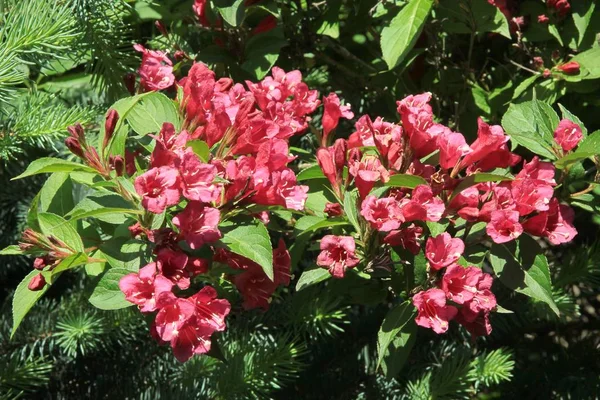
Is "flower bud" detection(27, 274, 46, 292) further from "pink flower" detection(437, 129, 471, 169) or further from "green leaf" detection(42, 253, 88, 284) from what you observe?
"pink flower" detection(437, 129, 471, 169)

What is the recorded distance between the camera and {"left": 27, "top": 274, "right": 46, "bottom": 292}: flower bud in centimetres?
94

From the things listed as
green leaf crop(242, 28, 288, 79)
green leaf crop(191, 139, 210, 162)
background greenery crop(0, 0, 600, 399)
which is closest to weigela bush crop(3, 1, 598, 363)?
green leaf crop(191, 139, 210, 162)

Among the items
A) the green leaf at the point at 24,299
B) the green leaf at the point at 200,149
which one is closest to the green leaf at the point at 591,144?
the green leaf at the point at 200,149

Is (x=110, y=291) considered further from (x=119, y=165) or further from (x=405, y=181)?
(x=405, y=181)

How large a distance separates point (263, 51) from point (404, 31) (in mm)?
252

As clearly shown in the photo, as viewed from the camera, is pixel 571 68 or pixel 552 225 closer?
pixel 552 225

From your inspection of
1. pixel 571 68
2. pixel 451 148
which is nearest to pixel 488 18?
pixel 571 68

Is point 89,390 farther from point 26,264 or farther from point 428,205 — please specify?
point 428,205

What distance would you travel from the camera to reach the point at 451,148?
101cm

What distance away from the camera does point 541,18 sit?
4.74ft

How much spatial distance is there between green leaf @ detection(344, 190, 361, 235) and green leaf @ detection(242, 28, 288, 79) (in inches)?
16.8

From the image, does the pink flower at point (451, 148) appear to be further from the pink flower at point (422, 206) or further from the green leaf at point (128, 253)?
the green leaf at point (128, 253)

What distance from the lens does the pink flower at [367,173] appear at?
0.98m

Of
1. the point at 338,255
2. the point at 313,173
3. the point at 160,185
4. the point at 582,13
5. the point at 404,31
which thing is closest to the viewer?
the point at 160,185
